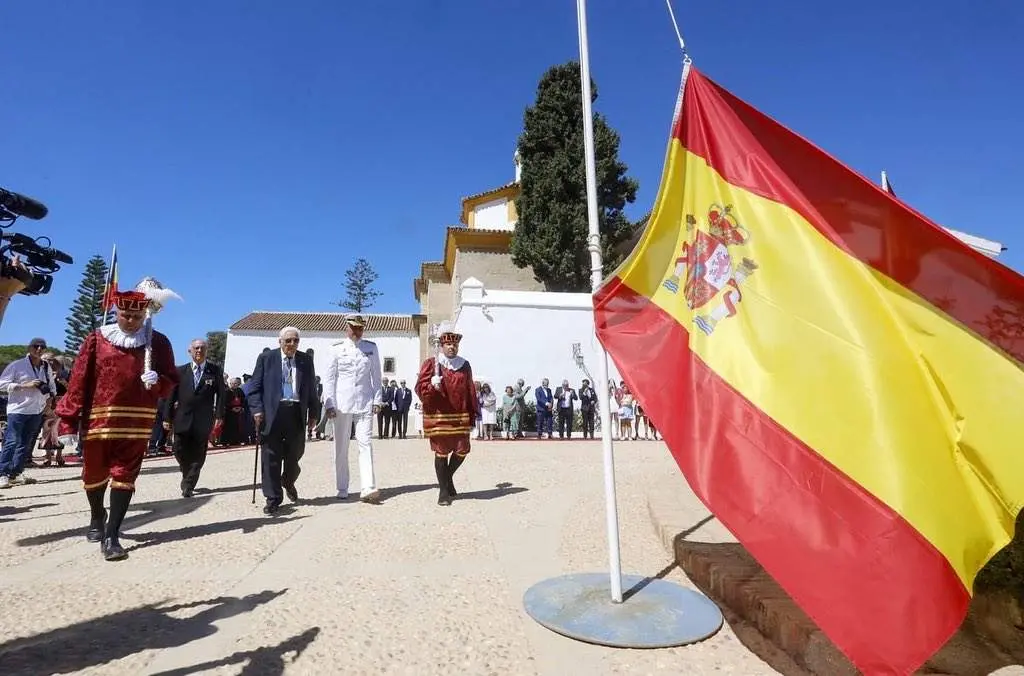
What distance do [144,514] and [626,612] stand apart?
5276mm

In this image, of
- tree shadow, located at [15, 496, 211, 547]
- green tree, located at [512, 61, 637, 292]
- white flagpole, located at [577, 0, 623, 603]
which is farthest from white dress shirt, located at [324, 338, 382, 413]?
green tree, located at [512, 61, 637, 292]

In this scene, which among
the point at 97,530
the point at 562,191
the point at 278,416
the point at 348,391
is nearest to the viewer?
the point at 97,530

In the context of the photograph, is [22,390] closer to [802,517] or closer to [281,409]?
[281,409]

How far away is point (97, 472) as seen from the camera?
14.9 feet

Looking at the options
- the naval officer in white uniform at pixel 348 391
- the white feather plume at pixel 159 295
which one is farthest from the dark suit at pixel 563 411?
the white feather plume at pixel 159 295

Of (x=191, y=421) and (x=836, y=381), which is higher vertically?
(x=836, y=381)

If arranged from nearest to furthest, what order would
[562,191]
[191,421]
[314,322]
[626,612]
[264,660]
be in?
[264,660], [626,612], [191,421], [562,191], [314,322]

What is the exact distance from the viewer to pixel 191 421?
6930mm

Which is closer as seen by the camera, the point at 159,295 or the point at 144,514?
the point at 159,295

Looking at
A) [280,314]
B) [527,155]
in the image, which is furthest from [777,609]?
[280,314]

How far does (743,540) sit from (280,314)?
45087 millimetres

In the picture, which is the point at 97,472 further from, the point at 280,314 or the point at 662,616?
the point at 280,314

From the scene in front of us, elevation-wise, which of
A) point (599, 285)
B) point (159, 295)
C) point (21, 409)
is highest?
point (159, 295)

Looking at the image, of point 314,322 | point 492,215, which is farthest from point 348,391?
point 314,322
